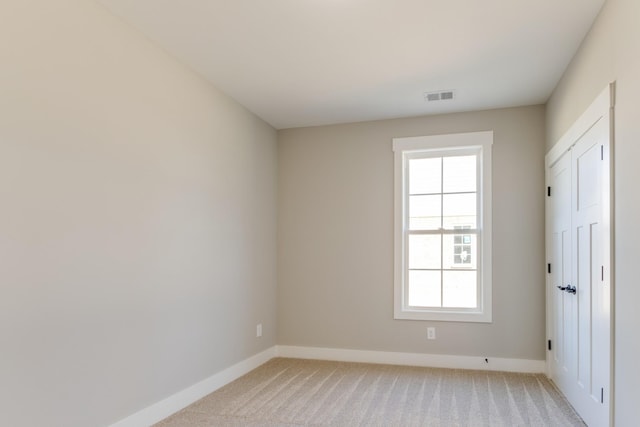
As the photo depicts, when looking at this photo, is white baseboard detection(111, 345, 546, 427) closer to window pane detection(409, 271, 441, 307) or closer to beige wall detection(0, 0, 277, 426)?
beige wall detection(0, 0, 277, 426)

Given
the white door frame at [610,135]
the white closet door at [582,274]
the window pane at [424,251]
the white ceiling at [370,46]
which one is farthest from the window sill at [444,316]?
the white ceiling at [370,46]

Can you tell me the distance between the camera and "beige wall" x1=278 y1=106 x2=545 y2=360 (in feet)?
14.0

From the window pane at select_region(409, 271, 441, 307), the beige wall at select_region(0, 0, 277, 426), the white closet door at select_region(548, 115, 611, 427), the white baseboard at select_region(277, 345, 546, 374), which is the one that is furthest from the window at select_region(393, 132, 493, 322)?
the beige wall at select_region(0, 0, 277, 426)

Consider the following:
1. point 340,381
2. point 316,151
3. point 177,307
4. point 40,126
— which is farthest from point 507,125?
point 40,126

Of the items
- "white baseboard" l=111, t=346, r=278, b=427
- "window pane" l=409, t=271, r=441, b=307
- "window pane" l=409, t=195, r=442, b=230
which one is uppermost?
"window pane" l=409, t=195, r=442, b=230

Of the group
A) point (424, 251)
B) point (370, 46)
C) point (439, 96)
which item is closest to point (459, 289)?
point (424, 251)

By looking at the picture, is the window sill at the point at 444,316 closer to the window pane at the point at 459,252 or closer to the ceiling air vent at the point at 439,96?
the window pane at the point at 459,252

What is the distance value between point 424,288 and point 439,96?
197 centimetres

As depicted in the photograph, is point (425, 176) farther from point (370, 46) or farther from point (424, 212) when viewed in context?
point (370, 46)

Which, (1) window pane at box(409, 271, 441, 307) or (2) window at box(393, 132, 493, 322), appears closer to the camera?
(2) window at box(393, 132, 493, 322)

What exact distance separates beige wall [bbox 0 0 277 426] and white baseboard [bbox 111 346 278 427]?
0.05 m

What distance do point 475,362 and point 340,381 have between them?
55.8 inches

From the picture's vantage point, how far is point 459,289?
→ 4.50m

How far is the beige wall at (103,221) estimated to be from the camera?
2.09 meters
